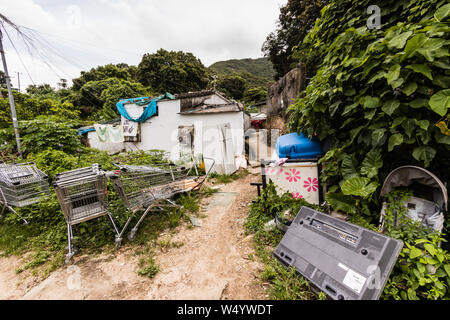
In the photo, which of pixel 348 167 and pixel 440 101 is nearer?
pixel 440 101

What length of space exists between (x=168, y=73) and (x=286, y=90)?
22635mm

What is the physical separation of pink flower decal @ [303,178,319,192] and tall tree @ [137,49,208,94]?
25.0 meters

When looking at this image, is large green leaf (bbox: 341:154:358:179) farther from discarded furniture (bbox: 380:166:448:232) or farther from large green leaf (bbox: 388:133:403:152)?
large green leaf (bbox: 388:133:403:152)

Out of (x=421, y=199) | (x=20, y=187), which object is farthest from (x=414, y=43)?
(x=20, y=187)

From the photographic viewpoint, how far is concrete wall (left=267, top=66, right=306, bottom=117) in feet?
17.7

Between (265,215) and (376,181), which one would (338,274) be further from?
(265,215)

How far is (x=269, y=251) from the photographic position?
2424 mm

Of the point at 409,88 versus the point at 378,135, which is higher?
the point at 409,88

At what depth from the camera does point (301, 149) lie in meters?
3.04

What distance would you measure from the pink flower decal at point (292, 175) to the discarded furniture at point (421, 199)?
3.71ft

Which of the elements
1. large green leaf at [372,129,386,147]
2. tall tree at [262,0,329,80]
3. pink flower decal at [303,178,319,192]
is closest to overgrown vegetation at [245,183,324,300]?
pink flower decal at [303,178,319,192]

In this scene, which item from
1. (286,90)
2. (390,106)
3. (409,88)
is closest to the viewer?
(409,88)

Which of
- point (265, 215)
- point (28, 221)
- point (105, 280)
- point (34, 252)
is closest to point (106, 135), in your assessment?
point (28, 221)

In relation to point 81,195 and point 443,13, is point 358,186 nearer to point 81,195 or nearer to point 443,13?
point 443,13
